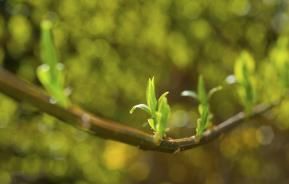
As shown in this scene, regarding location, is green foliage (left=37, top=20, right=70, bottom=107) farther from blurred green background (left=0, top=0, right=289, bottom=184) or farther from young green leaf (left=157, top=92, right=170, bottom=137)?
blurred green background (left=0, top=0, right=289, bottom=184)

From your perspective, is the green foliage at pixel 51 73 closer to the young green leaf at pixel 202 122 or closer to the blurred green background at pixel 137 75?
the young green leaf at pixel 202 122

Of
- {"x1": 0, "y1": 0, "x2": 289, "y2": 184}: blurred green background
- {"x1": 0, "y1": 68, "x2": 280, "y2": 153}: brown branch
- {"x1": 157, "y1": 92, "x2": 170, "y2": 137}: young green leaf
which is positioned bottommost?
{"x1": 0, "y1": 68, "x2": 280, "y2": 153}: brown branch

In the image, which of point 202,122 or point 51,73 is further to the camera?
point 202,122

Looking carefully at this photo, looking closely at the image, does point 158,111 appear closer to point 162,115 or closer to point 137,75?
point 162,115

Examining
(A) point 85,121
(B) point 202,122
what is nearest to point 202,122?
(B) point 202,122

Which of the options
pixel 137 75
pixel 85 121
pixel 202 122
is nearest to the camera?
pixel 85 121

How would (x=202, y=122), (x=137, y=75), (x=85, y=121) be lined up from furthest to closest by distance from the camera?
1. (x=137, y=75)
2. (x=202, y=122)
3. (x=85, y=121)

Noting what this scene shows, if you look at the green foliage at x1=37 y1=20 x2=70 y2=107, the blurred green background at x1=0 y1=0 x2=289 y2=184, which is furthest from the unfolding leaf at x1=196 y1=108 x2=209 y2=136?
the blurred green background at x1=0 y1=0 x2=289 y2=184
